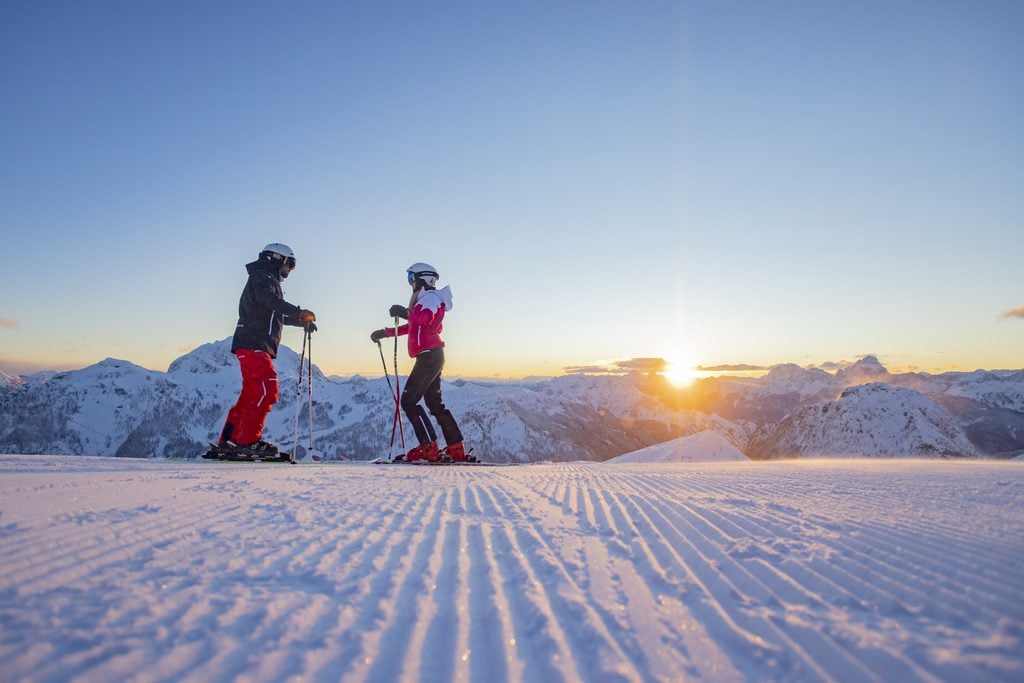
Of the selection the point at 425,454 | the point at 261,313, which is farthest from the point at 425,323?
the point at 261,313

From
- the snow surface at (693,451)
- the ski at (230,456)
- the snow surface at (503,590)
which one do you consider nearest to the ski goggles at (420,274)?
the ski at (230,456)

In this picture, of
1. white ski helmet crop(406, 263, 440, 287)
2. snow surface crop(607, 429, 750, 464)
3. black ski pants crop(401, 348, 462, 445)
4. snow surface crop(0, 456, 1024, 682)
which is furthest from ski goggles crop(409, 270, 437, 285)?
snow surface crop(607, 429, 750, 464)

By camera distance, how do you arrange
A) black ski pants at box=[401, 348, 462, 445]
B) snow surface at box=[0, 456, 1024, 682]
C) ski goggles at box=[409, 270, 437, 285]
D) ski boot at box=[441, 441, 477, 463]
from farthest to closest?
1. ski boot at box=[441, 441, 477, 463]
2. ski goggles at box=[409, 270, 437, 285]
3. black ski pants at box=[401, 348, 462, 445]
4. snow surface at box=[0, 456, 1024, 682]

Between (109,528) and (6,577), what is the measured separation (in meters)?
0.82

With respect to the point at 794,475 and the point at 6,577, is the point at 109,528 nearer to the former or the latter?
the point at 6,577

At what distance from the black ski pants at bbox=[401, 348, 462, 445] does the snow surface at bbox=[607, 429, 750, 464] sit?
33.2ft

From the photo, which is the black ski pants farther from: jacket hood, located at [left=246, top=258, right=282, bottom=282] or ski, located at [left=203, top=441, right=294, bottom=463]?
jacket hood, located at [left=246, top=258, right=282, bottom=282]

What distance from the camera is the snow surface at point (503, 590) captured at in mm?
1742

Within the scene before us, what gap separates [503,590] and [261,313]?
26.1ft

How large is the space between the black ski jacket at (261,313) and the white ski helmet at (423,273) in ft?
7.09

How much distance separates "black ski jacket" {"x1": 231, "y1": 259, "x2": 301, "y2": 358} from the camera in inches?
352

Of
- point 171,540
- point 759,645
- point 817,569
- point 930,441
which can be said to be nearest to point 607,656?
point 759,645

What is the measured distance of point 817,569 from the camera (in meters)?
2.57

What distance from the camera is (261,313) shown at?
9.05m
